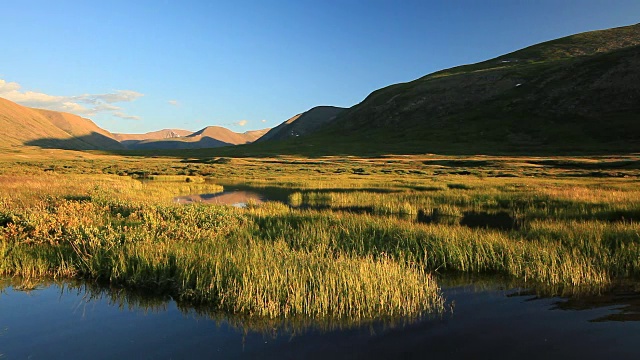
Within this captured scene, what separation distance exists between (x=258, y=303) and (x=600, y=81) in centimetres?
15996

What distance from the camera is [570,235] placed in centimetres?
1491

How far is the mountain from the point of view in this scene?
110750mm

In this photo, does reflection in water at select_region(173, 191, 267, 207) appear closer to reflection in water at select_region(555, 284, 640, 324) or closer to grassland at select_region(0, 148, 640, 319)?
grassland at select_region(0, 148, 640, 319)

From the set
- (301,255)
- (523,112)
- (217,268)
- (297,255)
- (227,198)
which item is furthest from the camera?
(523,112)

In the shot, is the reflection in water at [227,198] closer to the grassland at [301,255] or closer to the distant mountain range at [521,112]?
the grassland at [301,255]

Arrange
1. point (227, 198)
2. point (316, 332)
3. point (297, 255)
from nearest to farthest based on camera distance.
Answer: point (316, 332)
point (297, 255)
point (227, 198)

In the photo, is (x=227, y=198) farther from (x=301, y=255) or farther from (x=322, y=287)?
(x=322, y=287)

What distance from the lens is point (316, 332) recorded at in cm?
885

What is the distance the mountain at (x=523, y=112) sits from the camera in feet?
363

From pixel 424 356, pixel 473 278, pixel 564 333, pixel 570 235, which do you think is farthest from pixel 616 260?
pixel 424 356

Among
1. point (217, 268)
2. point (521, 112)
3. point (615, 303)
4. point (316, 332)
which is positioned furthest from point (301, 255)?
point (521, 112)

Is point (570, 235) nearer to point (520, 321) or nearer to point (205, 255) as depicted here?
point (520, 321)

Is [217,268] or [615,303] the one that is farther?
[217,268]

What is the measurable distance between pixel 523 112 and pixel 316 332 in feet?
491
